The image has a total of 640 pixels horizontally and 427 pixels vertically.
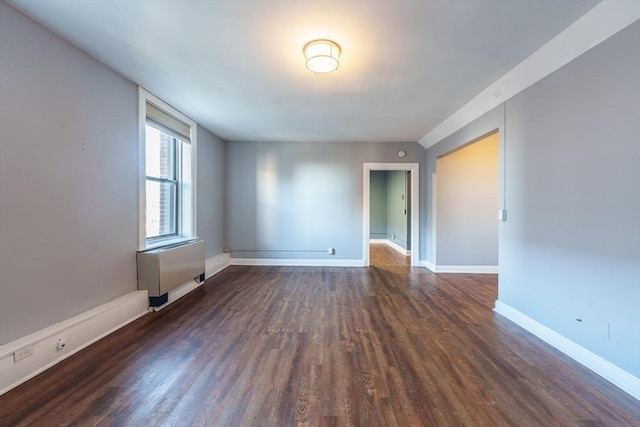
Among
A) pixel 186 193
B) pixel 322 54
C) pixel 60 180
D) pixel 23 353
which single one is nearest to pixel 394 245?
pixel 186 193

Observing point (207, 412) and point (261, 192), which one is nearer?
point (207, 412)

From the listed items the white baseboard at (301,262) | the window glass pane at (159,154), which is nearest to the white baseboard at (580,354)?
the white baseboard at (301,262)

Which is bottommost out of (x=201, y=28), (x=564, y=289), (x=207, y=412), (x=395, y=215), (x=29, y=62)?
(x=207, y=412)

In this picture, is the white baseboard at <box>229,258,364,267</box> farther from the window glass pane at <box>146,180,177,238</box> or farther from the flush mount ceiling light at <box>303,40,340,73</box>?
the flush mount ceiling light at <box>303,40,340,73</box>

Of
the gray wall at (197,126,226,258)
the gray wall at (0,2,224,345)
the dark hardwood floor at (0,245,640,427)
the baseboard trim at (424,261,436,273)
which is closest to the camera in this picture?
the dark hardwood floor at (0,245,640,427)

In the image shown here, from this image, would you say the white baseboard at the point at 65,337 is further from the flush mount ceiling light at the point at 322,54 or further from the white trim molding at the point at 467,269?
the white trim molding at the point at 467,269

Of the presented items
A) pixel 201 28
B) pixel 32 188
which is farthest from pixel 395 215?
pixel 32 188

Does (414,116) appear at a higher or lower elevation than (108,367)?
higher

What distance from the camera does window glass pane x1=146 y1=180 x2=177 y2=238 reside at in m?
3.42

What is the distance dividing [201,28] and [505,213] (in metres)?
3.33

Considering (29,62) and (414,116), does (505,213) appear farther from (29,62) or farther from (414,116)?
(29,62)

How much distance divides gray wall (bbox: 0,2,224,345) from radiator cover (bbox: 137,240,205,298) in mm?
121

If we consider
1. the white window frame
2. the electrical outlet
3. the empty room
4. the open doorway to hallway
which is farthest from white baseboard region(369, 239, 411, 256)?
the electrical outlet

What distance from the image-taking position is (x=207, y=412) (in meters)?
1.53
